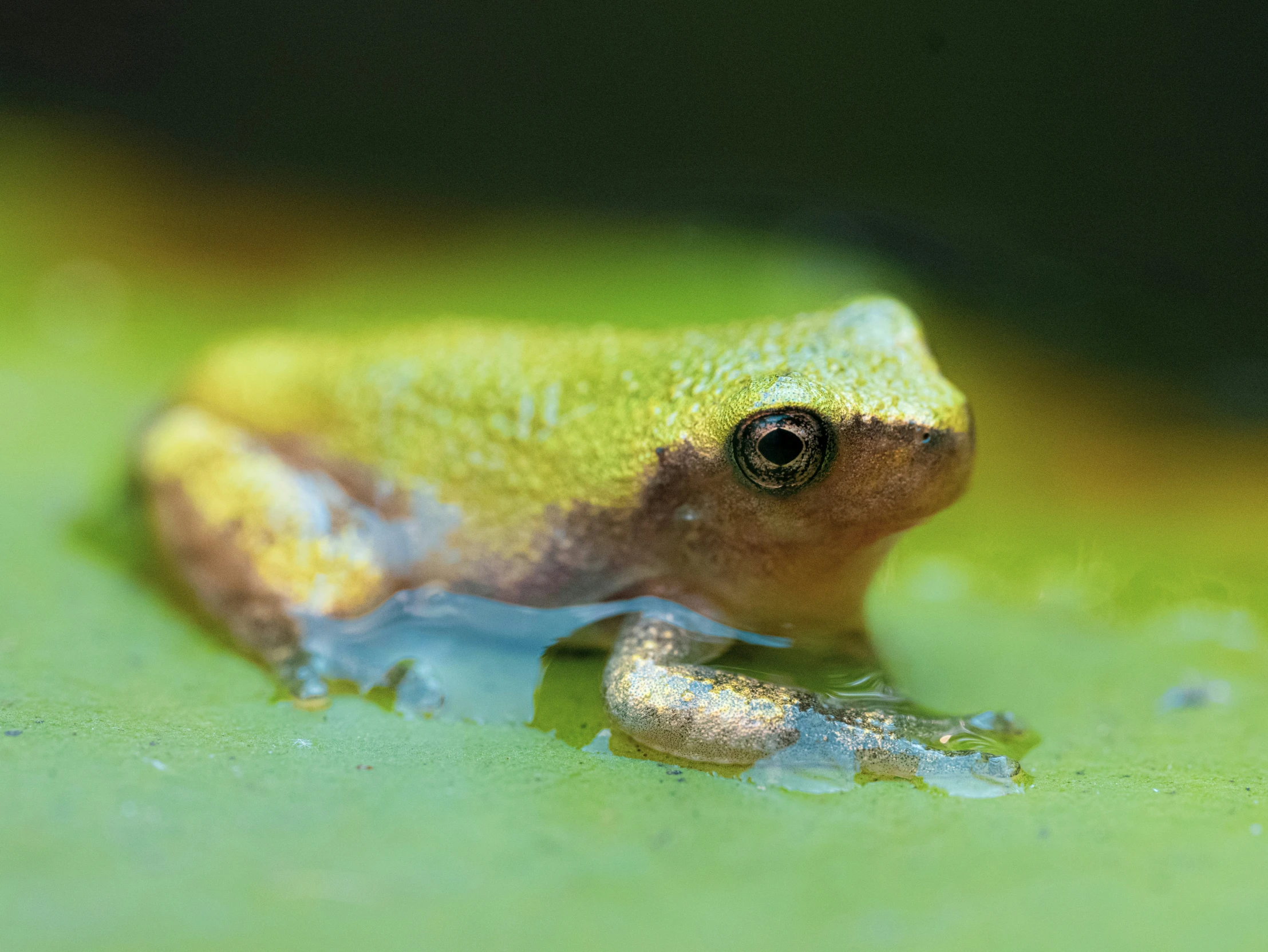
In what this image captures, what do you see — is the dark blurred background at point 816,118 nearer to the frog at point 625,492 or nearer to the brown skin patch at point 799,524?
the frog at point 625,492

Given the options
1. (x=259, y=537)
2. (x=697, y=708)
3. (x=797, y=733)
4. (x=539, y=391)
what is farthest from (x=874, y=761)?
(x=259, y=537)

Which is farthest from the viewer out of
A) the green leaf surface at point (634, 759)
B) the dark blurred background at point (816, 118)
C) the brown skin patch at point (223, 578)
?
the dark blurred background at point (816, 118)

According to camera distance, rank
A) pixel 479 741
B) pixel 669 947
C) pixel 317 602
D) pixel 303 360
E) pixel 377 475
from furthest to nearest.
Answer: pixel 303 360 < pixel 377 475 < pixel 317 602 < pixel 479 741 < pixel 669 947

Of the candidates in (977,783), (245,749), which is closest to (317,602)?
(245,749)

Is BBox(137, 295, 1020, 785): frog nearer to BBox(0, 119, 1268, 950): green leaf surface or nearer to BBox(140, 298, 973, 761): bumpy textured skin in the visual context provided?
BBox(140, 298, 973, 761): bumpy textured skin

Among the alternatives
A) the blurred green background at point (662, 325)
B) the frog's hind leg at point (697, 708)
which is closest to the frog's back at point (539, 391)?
the frog's hind leg at point (697, 708)

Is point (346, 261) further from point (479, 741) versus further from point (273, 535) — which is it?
point (479, 741)
